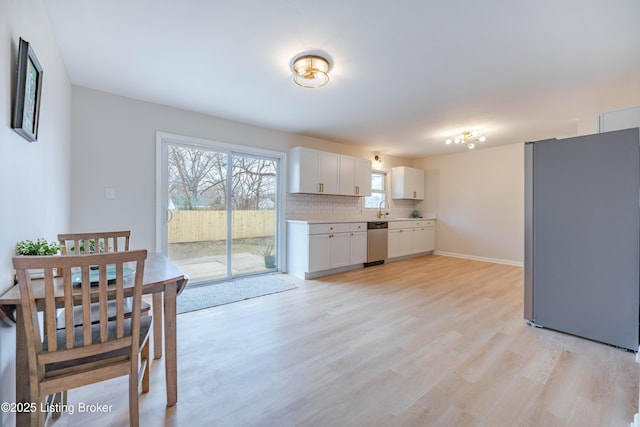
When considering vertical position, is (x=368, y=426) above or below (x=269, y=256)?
below

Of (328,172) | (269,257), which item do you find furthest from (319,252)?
(328,172)

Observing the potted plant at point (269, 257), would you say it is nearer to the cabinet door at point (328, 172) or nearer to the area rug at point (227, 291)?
the area rug at point (227, 291)

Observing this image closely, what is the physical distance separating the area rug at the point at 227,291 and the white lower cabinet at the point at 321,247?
0.47 metres

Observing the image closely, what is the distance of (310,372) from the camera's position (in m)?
1.85

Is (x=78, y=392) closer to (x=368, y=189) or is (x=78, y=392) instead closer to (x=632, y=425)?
(x=632, y=425)

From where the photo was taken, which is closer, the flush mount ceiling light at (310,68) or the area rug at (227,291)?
the flush mount ceiling light at (310,68)

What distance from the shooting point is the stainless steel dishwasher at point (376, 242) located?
5.06m

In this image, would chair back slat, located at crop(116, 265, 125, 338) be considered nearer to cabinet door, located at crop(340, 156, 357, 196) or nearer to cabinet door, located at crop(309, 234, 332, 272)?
cabinet door, located at crop(309, 234, 332, 272)

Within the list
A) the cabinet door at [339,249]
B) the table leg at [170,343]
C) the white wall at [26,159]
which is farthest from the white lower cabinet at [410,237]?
the white wall at [26,159]

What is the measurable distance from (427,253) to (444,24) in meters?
5.47

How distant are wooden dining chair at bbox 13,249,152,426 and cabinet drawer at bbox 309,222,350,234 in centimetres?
300

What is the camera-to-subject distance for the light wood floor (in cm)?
147

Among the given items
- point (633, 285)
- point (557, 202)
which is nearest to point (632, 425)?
point (633, 285)

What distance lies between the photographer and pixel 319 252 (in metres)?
4.29
